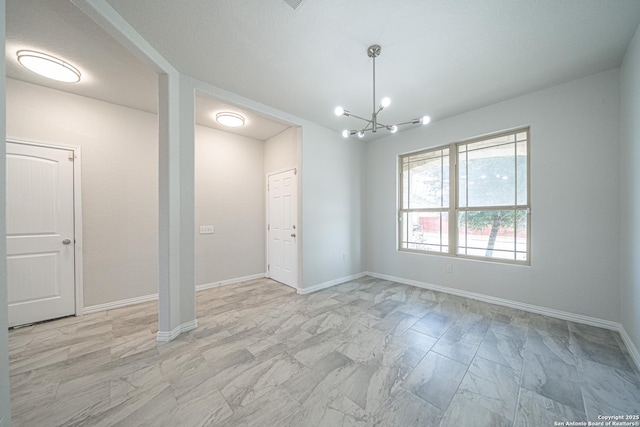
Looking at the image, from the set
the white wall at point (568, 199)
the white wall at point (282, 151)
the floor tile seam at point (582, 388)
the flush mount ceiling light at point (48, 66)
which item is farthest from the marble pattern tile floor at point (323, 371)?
the flush mount ceiling light at point (48, 66)

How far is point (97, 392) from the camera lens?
1.66 m

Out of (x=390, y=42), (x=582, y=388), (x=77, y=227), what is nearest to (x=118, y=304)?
(x=77, y=227)

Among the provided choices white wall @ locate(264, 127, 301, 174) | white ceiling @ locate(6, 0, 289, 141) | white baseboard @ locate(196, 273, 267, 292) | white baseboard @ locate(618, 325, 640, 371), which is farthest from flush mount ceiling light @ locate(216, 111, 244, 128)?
white baseboard @ locate(618, 325, 640, 371)

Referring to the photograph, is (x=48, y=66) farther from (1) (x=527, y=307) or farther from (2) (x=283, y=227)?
(1) (x=527, y=307)

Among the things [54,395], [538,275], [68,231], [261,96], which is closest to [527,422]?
[538,275]

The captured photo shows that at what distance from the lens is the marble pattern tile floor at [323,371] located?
1472 millimetres

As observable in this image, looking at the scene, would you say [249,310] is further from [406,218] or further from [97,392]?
[406,218]

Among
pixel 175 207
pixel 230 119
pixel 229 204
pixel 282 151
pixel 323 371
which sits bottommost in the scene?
pixel 323 371

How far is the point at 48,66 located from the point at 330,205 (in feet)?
12.8

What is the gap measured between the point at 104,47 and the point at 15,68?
1.27 m

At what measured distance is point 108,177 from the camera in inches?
125

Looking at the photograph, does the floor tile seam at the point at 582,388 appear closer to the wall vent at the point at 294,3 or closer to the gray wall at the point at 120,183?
the wall vent at the point at 294,3

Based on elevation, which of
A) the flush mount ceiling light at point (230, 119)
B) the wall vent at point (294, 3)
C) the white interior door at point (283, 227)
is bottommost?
the white interior door at point (283, 227)

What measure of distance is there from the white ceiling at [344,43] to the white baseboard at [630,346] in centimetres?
285
